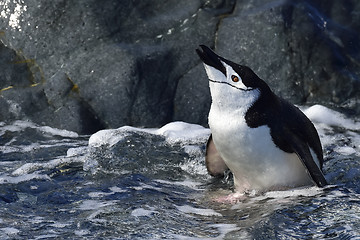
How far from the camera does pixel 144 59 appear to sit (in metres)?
6.56

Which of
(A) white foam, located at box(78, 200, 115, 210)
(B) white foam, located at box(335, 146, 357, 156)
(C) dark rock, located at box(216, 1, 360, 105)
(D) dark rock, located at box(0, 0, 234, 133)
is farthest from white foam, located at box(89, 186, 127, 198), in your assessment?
(C) dark rock, located at box(216, 1, 360, 105)

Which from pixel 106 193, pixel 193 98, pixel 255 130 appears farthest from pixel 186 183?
pixel 193 98

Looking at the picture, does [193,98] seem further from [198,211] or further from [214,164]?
[198,211]

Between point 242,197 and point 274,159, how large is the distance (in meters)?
0.33

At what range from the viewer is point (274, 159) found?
4.43 meters

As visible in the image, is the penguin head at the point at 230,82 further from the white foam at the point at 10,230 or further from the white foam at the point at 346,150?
the white foam at the point at 10,230

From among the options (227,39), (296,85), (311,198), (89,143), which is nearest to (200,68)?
(227,39)

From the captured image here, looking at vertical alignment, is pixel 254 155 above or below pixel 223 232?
above

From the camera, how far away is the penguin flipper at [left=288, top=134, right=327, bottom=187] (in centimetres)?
428

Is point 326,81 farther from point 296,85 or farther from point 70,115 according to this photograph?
point 70,115

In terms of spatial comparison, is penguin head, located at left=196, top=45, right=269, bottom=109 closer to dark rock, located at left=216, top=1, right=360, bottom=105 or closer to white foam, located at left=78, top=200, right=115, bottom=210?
white foam, located at left=78, top=200, right=115, bottom=210

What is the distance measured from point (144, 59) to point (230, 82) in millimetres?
2267

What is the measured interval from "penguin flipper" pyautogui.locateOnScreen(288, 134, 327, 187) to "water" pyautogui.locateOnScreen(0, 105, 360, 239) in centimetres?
9

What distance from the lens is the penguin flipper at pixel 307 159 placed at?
4.28 metres
